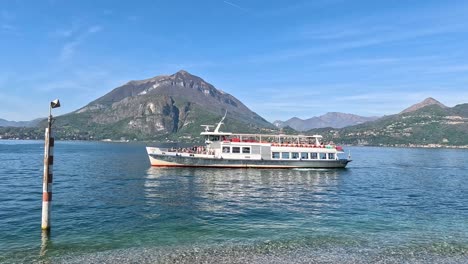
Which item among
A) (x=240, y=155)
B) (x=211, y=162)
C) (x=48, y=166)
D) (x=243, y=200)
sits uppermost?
(x=48, y=166)

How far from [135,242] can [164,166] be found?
5892cm

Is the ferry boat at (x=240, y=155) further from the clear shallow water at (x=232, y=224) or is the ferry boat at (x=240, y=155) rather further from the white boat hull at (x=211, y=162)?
the clear shallow water at (x=232, y=224)

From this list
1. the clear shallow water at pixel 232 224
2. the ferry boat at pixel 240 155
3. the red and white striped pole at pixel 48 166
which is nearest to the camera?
the clear shallow water at pixel 232 224

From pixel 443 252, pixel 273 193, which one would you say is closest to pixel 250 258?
pixel 443 252

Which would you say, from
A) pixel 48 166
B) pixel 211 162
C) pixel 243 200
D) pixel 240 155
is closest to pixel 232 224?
pixel 243 200

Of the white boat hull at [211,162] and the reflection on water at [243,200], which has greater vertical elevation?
the white boat hull at [211,162]

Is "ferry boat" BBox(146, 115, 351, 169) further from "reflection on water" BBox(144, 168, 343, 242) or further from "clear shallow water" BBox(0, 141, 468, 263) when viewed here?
"clear shallow water" BBox(0, 141, 468, 263)

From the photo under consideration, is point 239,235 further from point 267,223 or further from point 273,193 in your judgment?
point 273,193

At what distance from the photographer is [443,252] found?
22.8 meters

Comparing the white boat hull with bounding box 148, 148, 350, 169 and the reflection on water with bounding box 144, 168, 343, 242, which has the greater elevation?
the white boat hull with bounding box 148, 148, 350, 169

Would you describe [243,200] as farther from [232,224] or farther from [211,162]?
[211,162]

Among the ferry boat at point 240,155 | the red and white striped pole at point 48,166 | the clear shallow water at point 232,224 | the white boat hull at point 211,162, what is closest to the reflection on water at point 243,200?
the clear shallow water at point 232,224

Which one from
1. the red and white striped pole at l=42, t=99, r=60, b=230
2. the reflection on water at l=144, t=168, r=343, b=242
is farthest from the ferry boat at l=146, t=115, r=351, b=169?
the red and white striped pole at l=42, t=99, r=60, b=230

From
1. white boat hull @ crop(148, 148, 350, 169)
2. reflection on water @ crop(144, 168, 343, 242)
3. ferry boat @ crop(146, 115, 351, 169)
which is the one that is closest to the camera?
reflection on water @ crop(144, 168, 343, 242)
